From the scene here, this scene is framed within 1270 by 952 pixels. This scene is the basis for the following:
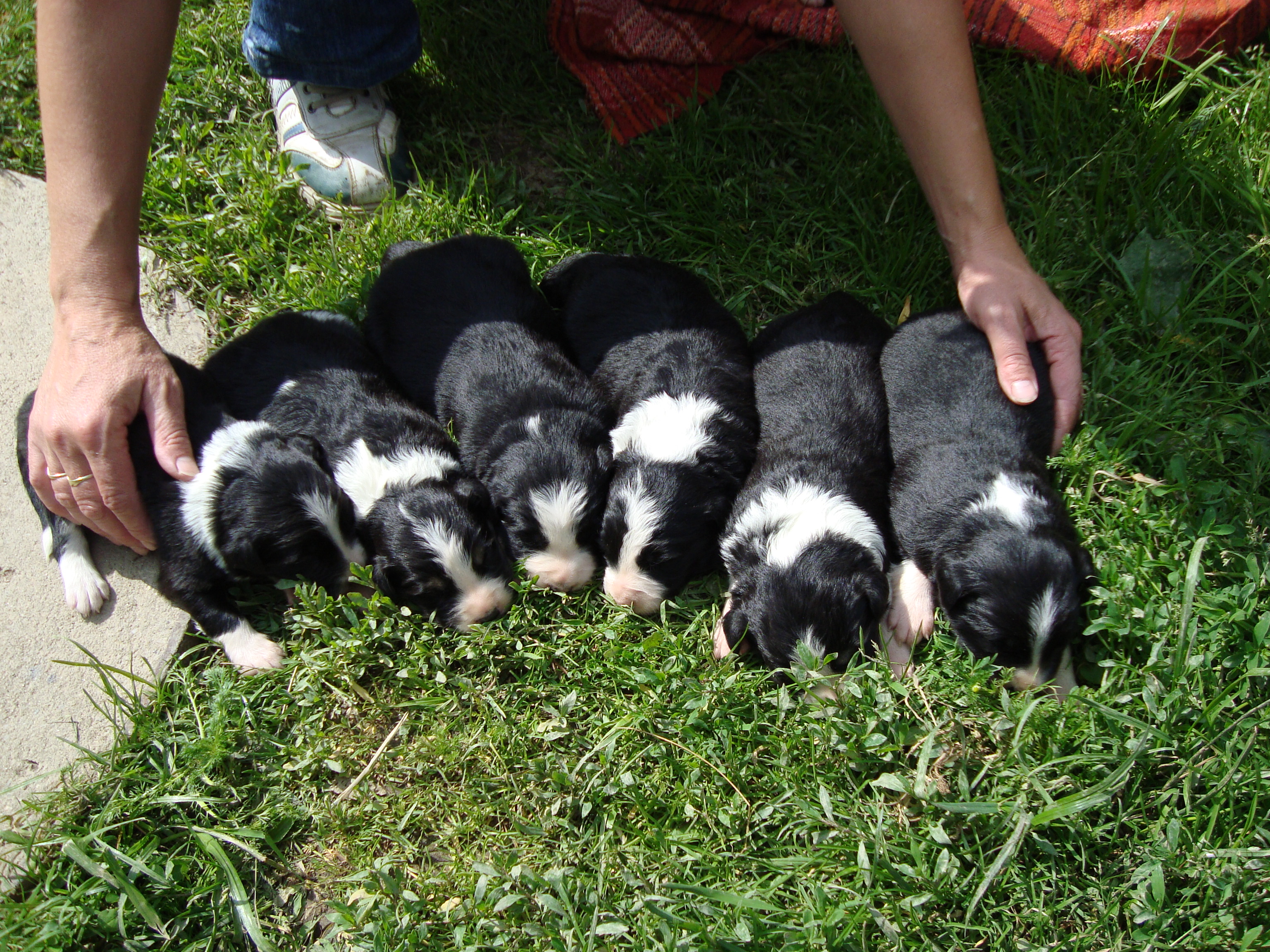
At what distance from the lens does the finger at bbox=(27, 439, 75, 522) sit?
3.28 meters

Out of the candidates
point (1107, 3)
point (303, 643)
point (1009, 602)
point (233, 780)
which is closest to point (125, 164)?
point (303, 643)

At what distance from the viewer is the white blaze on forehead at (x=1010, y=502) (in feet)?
10.1

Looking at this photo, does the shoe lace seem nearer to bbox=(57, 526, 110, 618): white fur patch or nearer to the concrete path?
the concrete path

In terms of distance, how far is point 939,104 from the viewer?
11.0 ft

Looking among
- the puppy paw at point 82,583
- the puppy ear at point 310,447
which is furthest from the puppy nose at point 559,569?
the puppy paw at point 82,583

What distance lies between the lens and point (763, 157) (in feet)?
14.8

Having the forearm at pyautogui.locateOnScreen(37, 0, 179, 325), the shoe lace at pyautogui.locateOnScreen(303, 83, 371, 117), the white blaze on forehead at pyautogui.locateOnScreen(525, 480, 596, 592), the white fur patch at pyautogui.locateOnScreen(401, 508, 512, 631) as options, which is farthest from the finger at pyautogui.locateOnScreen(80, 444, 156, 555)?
the shoe lace at pyautogui.locateOnScreen(303, 83, 371, 117)

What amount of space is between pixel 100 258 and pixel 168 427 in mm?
631

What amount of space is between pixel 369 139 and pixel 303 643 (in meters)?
2.60

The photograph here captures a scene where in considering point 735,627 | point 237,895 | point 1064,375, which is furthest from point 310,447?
point 1064,375

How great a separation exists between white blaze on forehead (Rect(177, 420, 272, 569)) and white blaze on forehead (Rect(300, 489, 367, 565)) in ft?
0.93

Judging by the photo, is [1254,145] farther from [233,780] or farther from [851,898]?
[233,780]

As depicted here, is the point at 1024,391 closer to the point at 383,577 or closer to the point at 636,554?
the point at 636,554

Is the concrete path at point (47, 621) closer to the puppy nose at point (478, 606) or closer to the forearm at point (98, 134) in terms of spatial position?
the forearm at point (98, 134)
